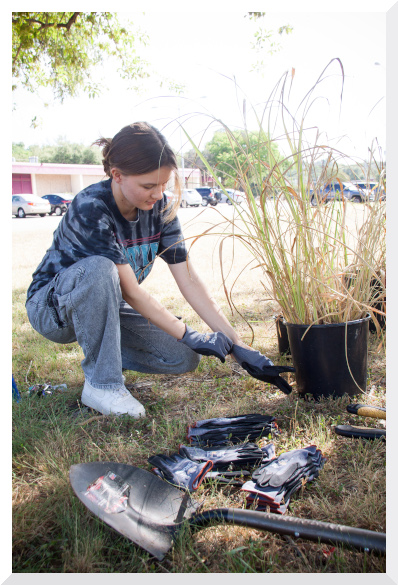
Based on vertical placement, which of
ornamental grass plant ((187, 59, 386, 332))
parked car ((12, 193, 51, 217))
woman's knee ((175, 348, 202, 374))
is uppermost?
parked car ((12, 193, 51, 217))

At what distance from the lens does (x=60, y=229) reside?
180 centimetres

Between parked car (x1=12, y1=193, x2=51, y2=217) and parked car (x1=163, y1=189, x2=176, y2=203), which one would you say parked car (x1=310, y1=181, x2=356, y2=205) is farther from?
parked car (x1=12, y1=193, x2=51, y2=217)

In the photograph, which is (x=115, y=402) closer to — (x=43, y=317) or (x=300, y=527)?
(x=43, y=317)

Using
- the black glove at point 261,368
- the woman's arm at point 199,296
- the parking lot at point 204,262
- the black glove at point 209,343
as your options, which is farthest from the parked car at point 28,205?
the black glove at point 261,368

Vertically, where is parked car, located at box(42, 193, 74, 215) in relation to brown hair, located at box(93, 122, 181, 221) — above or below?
above

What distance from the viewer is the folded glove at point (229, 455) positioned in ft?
4.33

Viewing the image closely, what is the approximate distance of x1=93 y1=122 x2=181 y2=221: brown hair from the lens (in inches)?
61.1

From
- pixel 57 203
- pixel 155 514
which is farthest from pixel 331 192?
pixel 57 203

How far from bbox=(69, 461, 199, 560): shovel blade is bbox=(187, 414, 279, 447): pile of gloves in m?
0.26

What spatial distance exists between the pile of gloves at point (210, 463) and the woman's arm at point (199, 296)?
63cm

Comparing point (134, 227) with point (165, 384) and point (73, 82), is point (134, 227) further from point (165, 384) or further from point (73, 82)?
point (73, 82)

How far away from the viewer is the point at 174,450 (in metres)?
1.44

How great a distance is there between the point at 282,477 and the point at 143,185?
3.57ft

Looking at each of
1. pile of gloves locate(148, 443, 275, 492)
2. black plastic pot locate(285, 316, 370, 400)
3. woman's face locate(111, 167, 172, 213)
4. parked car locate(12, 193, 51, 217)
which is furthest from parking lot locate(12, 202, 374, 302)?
parked car locate(12, 193, 51, 217)
